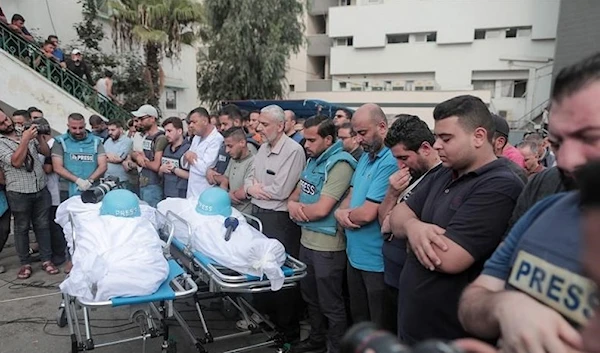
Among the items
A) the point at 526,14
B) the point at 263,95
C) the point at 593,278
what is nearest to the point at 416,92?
the point at 526,14

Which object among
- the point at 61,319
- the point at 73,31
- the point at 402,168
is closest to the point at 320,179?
the point at 402,168

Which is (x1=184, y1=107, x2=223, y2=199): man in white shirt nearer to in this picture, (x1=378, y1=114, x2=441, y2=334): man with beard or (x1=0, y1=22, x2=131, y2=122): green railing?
(x1=378, y1=114, x2=441, y2=334): man with beard

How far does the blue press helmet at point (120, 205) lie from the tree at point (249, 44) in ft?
47.4

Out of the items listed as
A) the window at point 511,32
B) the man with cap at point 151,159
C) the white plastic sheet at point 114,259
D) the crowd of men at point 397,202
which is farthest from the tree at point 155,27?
the window at point 511,32

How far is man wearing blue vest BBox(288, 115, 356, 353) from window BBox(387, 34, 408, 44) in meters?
22.0

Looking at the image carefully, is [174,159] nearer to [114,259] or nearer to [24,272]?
[24,272]

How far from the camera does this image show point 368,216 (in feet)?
8.80

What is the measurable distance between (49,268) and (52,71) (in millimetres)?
6859

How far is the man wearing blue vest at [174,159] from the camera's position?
488cm

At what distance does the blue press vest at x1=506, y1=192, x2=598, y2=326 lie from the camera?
0.81 metres

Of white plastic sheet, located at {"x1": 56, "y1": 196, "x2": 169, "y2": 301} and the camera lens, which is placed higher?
the camera lens

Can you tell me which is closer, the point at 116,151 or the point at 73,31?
the point at 116,151

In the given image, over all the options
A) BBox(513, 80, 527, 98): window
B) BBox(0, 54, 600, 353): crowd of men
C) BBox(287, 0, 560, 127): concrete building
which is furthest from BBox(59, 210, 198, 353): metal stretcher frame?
BBox(513, 80, 527, 98): window

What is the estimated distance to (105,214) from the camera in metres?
2.82
